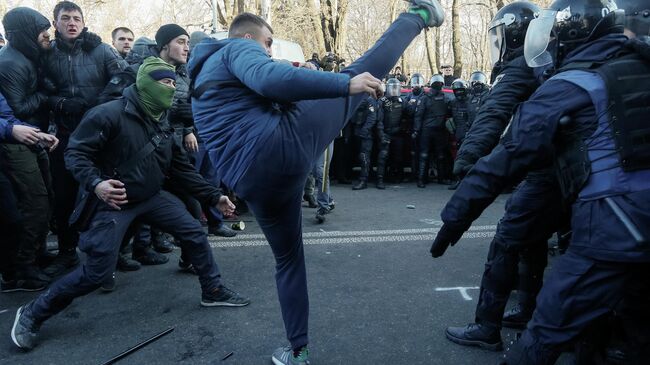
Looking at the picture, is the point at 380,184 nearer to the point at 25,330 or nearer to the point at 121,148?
the point at 121,148

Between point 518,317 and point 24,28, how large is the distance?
4401mm

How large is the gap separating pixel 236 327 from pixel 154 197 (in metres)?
1.07

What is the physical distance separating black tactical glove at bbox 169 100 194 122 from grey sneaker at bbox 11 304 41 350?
2.50 meters

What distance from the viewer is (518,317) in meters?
3.40

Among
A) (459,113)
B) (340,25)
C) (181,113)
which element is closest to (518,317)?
(181,113)

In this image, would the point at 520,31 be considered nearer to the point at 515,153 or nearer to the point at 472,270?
the point at 515,153

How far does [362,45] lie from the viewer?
39906mm

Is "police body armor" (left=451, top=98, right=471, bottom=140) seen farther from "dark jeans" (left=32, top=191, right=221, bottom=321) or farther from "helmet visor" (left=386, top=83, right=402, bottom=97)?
"dark jeans" (left=32, top=191, right=221, bottom=321)

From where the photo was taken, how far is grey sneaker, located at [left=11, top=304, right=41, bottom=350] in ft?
10.1

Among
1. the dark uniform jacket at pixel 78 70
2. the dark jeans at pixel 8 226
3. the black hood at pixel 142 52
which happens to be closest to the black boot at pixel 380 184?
the black hood at pixel 142 52

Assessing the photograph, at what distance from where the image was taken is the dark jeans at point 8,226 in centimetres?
393

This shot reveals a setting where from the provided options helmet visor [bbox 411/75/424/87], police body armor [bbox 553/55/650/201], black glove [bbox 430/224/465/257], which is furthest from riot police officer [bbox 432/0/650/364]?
helmet visor [bbox 411/75/424/87]

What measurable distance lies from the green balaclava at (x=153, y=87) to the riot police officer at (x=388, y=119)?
617 cm

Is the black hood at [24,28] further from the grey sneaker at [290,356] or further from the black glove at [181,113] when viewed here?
the grey sneaker at [290,356]
